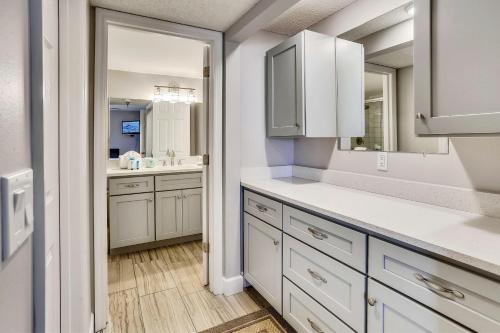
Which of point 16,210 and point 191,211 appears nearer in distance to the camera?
point 16,210

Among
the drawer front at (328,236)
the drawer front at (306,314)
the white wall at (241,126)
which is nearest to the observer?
the drawer front at (328,236)

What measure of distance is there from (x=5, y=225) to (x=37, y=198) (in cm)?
14

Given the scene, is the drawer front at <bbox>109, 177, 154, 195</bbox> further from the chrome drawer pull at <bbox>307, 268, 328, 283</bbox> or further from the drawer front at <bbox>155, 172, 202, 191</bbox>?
the chrome drawer pull at <bbox>307, 268, 328, 283</bbox>

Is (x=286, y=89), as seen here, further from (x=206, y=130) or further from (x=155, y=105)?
(x=155, y=105)

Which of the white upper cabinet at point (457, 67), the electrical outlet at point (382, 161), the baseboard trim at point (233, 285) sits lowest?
the baseboard trim at point (233, 285)

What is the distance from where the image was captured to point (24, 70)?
1.63 feet

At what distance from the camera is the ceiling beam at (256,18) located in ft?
5.07

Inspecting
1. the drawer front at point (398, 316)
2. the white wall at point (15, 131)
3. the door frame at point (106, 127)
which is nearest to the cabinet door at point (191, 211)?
the door frame at point (106, 127)

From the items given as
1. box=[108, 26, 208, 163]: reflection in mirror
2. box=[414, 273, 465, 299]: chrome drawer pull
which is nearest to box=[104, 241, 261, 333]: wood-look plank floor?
box=[414, 273, 465, 299]: chrome drawer pull

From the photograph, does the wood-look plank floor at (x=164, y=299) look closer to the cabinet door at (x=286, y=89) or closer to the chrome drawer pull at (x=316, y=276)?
the chrome drawer pull at (x=316, y=276)

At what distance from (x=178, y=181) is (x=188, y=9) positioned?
6.15ft

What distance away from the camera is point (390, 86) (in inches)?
67.8

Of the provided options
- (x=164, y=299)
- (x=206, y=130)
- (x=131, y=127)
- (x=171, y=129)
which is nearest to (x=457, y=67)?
(x=206, y=130)

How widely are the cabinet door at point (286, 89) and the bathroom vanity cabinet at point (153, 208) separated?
1.39 metres
